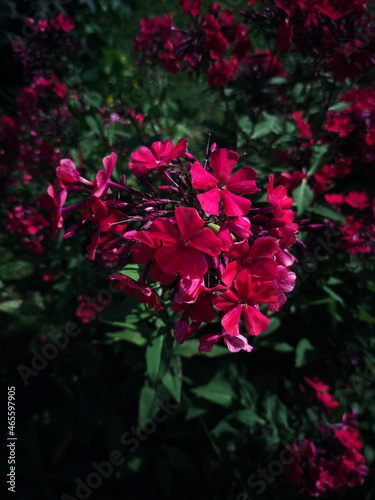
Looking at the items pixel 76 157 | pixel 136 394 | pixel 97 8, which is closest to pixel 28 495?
pixel 136 394

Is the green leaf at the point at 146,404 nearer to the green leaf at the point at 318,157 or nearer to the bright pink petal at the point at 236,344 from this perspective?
the bright pink petal at the point at 236,344

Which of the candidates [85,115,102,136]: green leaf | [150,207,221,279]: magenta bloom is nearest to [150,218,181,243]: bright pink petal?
[150,207,221,279]: magenta bloom

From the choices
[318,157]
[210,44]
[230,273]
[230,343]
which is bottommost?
[230,343]

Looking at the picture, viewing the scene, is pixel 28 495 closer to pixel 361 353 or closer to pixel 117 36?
pixel 361 353

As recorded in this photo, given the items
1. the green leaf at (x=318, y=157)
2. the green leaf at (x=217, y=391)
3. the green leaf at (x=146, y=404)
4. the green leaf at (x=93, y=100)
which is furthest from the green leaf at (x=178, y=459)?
the green leaf at (x=93, y=100)

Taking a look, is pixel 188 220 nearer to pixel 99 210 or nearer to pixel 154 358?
pixel 99 210

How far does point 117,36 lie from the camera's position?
6.13m

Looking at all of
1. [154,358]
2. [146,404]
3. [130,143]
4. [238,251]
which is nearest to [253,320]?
[238,251]

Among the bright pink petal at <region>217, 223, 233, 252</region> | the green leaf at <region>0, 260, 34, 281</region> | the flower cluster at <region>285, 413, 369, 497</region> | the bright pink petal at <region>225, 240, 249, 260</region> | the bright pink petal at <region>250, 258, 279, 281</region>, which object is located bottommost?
the green leaf at <region>0, 260, 34, 281</region>

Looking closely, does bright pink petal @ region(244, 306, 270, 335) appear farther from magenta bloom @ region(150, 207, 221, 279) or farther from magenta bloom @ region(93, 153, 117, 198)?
magenta bloom @ region(93, 153, 117, 198)

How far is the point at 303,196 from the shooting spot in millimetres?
1713

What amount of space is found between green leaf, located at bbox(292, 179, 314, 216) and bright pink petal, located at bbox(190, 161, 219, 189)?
0.79 metres

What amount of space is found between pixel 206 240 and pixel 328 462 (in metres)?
1.36

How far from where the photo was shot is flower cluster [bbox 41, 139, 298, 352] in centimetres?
91
